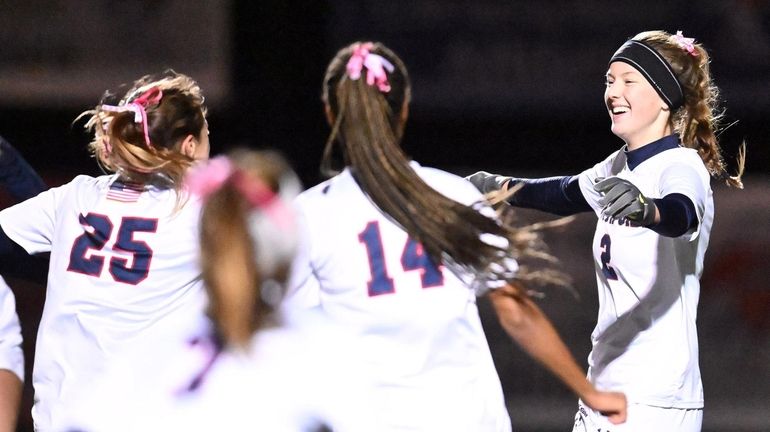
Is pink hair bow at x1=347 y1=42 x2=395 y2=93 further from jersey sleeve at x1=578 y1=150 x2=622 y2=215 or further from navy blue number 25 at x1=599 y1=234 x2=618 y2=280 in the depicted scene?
jersey sleeve at x1=578 y1=150 x2=622 y2=215

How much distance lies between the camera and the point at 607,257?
3.56 meters

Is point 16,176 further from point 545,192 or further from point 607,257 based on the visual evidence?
point 607,257

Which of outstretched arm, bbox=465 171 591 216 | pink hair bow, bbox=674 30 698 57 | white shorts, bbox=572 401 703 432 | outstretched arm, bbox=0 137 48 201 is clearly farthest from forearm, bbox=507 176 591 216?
outstretched arm, bbox=0 137 48 201

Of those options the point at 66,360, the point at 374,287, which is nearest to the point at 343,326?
the point at 374,287

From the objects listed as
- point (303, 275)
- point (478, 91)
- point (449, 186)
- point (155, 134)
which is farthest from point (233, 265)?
point (478, 91)

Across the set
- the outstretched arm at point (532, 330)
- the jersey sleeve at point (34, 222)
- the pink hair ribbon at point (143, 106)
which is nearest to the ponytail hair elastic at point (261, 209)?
the outstretched arm at point (532, 330)

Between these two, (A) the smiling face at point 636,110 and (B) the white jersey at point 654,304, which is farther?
(A) the smiling face at point 636,110

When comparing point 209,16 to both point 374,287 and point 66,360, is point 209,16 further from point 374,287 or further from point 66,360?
point 374,287

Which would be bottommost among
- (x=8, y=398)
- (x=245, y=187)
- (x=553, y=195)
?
(x=8, y=398)

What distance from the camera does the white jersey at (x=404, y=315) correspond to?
2.81m

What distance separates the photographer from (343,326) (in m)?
2.86

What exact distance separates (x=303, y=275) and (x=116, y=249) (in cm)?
64

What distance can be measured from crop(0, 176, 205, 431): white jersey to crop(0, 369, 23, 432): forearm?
346 millimetres

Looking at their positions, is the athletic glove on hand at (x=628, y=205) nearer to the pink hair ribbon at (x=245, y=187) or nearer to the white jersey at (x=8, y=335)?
the pink hair ribbon at (x=245, y=187)
